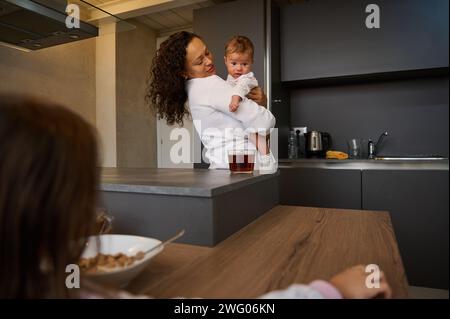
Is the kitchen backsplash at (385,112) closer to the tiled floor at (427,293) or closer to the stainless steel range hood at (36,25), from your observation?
the tiled floor at (427,293)

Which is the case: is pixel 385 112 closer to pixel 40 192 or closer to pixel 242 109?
pixel 242 109

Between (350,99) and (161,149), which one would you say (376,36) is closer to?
(350,99)

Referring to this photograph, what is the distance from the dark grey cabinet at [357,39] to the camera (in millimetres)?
2080

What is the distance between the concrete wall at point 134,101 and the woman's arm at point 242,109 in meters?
2.23

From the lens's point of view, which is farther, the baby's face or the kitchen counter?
the baby's face

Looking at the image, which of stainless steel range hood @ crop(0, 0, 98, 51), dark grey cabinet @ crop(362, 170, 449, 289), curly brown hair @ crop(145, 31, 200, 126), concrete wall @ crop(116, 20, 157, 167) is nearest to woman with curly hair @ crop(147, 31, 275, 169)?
curly brown hair @ crop(145, 31, 200, 126)

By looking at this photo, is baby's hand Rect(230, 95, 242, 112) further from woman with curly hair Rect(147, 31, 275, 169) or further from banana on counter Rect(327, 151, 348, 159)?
banana on counter Rect(327, 151, 348, 159)

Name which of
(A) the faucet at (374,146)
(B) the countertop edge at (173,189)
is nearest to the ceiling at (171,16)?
(A) the faucet at (374,146)

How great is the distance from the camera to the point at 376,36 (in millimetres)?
2201

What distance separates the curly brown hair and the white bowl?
2.63 ft

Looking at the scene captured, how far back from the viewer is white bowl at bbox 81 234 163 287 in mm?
487
